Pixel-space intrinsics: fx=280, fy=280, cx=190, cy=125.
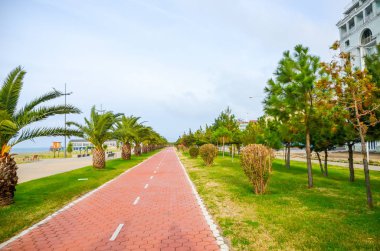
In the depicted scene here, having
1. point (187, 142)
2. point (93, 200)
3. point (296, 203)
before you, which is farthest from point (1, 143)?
point (187, 142)

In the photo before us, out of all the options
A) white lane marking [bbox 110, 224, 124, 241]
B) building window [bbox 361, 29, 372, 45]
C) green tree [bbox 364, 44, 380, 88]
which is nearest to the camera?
white lane marking [bbox 110, 224, 124, 241]

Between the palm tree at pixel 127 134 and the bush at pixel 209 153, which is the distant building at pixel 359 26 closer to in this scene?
the bush at pixel 209 153

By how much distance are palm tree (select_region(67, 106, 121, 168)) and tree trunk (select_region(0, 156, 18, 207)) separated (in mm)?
13782

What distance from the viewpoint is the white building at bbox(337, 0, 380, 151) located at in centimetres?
4542

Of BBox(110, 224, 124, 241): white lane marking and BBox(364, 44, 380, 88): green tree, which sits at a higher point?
BBox(364, 44, 380, 88): green tree

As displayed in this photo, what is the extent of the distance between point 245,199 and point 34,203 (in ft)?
27.5

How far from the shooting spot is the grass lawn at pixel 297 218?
20.5 feet

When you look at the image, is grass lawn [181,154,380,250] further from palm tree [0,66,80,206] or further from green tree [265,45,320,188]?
palm tree [0,66,80,206]

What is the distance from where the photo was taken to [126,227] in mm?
7637

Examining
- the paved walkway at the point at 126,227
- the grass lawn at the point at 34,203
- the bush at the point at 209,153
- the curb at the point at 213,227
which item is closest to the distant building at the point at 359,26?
the bush at the point at 209,153

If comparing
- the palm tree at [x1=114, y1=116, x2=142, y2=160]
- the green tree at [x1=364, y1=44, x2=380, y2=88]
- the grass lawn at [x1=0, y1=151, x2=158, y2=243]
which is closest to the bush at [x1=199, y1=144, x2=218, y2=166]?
the palm tree at [x1=114, y1=116, x2=142, y2=160]

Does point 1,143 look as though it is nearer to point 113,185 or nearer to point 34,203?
point 34,203

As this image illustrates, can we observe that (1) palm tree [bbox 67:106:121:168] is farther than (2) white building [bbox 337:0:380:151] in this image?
No

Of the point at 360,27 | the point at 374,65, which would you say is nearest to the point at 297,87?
the point at 374,65
